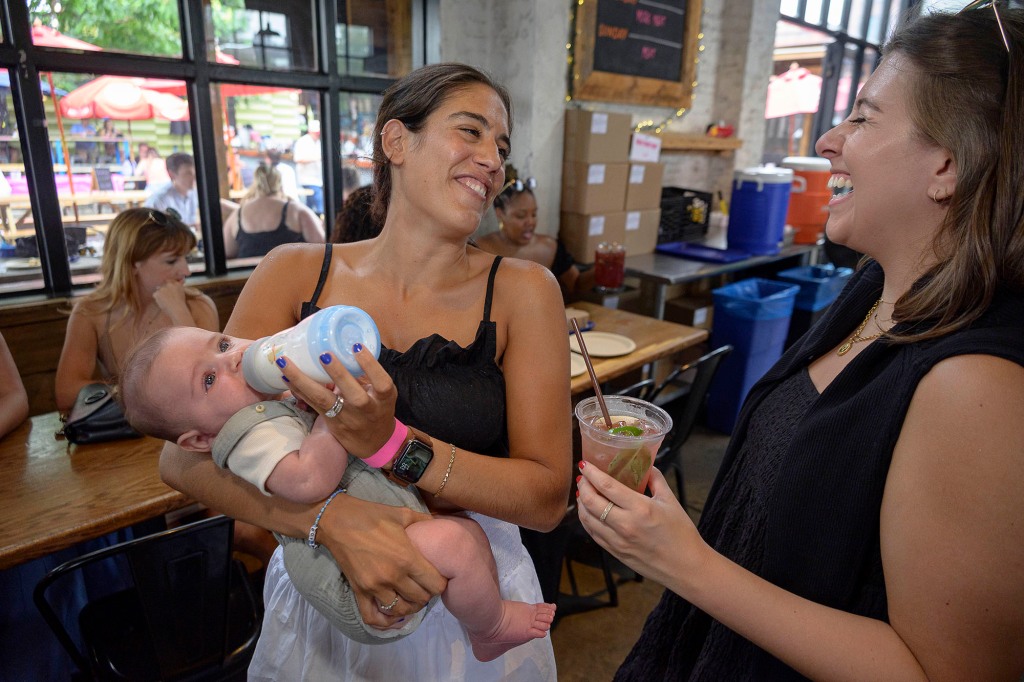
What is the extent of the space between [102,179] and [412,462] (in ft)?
11.9

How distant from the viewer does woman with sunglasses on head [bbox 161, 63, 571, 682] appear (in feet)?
3.90

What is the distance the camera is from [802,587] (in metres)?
1.00

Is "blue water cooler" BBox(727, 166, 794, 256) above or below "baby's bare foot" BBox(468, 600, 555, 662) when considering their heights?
above

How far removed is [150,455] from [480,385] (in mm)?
1349

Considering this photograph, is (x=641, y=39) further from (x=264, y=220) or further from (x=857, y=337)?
(x=857, y=337)

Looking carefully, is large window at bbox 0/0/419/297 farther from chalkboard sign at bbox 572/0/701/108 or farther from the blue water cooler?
the blue water cooler

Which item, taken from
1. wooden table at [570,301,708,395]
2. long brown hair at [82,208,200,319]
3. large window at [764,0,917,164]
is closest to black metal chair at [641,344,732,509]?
wooden table at [570,301,708,395]

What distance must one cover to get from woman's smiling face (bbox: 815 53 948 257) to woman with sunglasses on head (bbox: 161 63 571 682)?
0.63 meters

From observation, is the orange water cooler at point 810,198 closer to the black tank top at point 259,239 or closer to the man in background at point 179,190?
the black tank top at point 259,239

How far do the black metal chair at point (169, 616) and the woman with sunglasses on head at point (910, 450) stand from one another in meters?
1.26

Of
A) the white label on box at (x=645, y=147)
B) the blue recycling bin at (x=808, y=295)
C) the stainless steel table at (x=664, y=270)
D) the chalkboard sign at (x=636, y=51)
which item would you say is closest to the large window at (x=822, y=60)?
the chalkboard sign at (x=636, y=51)

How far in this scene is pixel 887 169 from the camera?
0.98 m

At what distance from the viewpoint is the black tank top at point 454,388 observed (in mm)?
1325

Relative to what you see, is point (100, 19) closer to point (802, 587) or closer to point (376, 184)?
point (376, 184)
